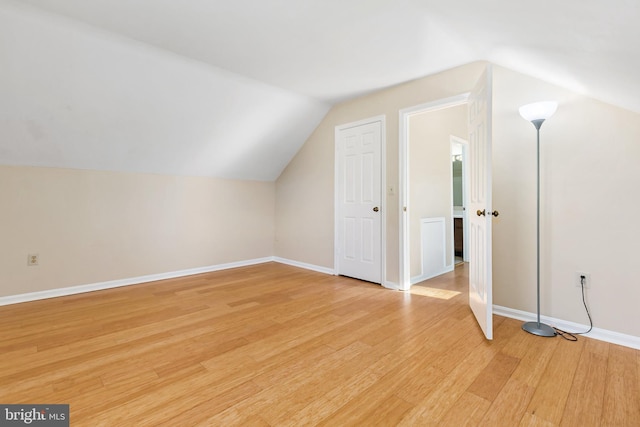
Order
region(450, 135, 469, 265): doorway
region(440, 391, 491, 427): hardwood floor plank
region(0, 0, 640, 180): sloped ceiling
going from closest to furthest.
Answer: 1. region(440, 391, 491, 427): hardwood floor plank
2. region(0, 0, 640, 180): sloped ceiling
3. region(450, 135, 469, 265): doorway

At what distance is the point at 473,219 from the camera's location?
8.47 ft

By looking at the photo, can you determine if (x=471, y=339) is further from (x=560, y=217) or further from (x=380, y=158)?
(x=380, y=158)

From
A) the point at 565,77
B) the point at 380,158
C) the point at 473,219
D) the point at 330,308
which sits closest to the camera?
the point at 565,77

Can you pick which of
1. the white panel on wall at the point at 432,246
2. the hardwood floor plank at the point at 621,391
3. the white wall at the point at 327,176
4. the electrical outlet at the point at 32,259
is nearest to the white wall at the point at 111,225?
the electrical outlet at the point at 32,259

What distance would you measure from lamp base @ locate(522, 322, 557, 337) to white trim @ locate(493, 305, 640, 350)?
0.10 metres

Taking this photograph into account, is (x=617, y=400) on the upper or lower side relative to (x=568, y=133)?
lower

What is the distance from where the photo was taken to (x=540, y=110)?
7.12 feet

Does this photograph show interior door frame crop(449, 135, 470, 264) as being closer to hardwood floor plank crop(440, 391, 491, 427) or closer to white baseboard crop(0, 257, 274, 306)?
hardwood floor plank crop(440, 391, 491, 427)

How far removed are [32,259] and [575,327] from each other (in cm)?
499

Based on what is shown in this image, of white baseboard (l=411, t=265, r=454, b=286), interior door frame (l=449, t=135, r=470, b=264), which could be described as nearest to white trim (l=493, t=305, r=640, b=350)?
white baseboard (l=411, t=265, r=454, b=286)

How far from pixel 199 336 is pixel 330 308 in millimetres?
1168

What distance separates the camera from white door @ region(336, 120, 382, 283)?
3.63m

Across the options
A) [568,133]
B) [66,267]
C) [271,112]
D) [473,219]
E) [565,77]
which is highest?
[271,112]

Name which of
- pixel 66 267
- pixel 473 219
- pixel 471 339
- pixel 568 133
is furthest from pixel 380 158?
pixel 66 267
